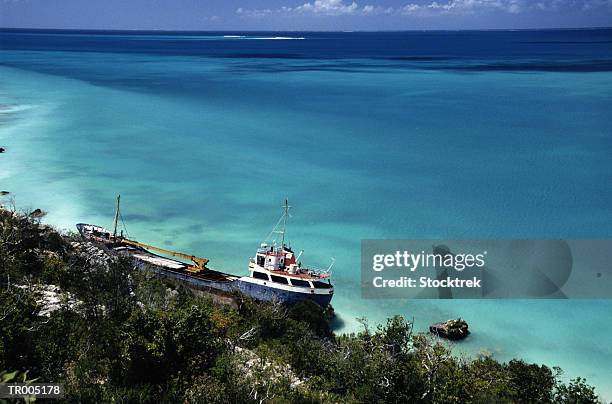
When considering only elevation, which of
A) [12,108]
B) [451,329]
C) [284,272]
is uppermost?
[12,108]

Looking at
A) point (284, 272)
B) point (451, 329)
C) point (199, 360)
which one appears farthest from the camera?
point (284, 272)

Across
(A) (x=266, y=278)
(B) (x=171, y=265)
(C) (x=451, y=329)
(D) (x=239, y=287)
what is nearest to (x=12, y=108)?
(B) (x=171, y=265)

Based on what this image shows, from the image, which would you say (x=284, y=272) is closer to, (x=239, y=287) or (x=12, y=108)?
(x=239, y=287)

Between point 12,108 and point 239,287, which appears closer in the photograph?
point 239,287

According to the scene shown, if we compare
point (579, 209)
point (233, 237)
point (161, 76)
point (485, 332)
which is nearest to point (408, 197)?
point (579, 209)

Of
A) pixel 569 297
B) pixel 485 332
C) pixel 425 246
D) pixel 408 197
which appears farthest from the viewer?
pixel 408 197

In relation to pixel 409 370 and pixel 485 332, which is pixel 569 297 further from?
pixel 409 370
